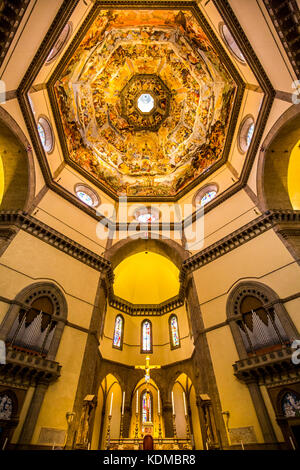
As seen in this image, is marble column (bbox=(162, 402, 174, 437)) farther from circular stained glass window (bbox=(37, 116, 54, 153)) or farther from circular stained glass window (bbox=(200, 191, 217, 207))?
circular stained glass window (bbox=(37, 116, 54, 153))

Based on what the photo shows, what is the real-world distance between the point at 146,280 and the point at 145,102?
17.6 m

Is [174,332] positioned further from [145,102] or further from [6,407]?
[145,102]

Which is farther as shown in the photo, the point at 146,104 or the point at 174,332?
the point at 146,104

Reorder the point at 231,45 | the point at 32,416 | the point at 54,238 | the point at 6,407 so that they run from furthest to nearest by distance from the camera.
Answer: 1. the point at 54,238
2. the point at 231,45
3. the point at 32,416
4. the point at 6,407

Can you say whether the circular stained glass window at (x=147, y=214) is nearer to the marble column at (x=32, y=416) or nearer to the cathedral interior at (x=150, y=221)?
the cathedral interior at (x=150, y=221)

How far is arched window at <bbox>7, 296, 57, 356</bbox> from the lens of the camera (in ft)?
34.6

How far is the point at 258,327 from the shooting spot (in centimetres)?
1127

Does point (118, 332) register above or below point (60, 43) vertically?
below

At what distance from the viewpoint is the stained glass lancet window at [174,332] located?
19391 millimetres

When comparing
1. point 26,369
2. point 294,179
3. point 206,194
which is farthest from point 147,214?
point 26,369

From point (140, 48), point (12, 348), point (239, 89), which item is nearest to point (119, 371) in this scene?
point (12, 348)

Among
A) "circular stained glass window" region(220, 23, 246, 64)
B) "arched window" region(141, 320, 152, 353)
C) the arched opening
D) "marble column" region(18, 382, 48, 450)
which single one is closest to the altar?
"marble column" region(18, 382, 48, 450)

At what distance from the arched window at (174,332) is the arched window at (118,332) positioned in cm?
435

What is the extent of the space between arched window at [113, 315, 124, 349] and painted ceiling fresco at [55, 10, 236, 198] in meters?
11.4
